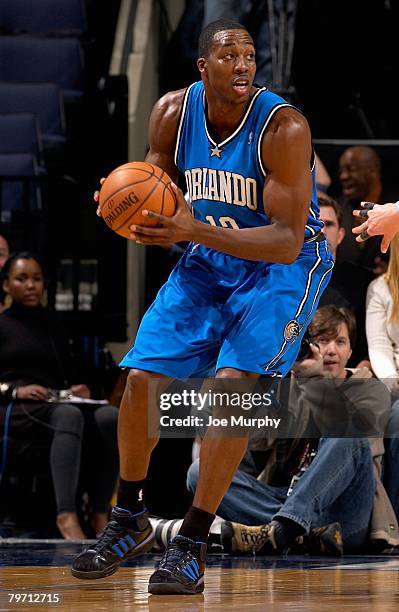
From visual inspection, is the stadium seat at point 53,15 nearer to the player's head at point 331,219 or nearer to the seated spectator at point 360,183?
the seated spectator at point 360,183

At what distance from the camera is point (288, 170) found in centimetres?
330

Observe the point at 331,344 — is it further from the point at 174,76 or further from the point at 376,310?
the point at 174,76

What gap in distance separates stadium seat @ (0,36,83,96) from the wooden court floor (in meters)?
4.48

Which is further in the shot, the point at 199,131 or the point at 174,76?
the point at 174,76

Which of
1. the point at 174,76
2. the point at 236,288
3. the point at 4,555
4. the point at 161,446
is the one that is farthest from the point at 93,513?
the point at 174,76

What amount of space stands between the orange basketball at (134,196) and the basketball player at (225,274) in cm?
8

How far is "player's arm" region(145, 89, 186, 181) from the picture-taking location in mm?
3568

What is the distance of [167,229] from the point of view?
3047mm

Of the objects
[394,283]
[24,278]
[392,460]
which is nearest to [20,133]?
[24,278]

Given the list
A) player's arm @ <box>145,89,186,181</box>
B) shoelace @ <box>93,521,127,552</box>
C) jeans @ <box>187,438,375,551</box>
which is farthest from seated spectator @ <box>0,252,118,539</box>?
player's arm @ <box>145,89,186,181</box>

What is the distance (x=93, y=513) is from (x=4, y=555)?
4.05 ft

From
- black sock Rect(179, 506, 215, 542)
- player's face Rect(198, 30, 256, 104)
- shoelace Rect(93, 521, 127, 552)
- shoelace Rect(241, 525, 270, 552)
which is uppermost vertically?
player's face Rect(198, 30, 256, 104)

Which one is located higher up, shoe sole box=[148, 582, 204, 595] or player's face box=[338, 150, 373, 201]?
player's face box=[338, 150, 373, 201]

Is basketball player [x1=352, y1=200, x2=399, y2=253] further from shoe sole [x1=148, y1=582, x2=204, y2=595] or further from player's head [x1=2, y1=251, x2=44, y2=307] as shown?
player's head [x1=2, y1=251, x2=44, y2=307]
